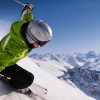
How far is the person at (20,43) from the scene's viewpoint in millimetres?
5535

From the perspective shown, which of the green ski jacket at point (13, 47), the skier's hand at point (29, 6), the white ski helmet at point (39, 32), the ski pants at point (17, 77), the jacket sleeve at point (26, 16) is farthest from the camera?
the skier's hand at point (29, 6)

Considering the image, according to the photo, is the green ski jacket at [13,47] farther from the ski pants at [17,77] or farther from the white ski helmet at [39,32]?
the ski pants at [17,77]

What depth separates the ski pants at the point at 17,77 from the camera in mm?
6473

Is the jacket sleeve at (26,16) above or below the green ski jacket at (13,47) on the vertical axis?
above

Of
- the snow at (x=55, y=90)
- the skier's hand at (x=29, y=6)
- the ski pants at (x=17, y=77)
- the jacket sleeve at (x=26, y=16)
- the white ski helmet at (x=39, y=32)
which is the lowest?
the ski pants at (x=17, y=77)

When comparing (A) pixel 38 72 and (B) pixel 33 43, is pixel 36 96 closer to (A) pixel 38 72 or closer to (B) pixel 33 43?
(B) pixel 33 43

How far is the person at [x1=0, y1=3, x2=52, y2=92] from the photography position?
554cm

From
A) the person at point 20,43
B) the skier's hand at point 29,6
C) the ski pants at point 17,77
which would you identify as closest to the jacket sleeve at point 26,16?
the skier's hand at point 29,6

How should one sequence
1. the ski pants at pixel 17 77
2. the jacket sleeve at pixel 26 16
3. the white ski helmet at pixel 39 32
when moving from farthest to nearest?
the jacket sleeve at pixel 26 16 → the ski pants at pixel 17 77 → the white ski helmet at pixel 39 32

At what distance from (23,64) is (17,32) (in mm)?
3443

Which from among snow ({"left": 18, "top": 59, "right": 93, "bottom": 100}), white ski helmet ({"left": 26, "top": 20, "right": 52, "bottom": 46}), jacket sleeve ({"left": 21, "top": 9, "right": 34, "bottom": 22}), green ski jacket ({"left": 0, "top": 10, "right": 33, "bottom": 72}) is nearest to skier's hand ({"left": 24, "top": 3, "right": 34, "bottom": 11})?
jacket sleeve ({"left": 21, "top": 9, "right": 34, "bottom": 22})

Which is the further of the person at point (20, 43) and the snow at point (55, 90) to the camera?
the snow at point (55, 90)

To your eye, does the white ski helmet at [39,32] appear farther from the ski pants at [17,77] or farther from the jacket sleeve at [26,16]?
the jacket sleeve at [26,16]

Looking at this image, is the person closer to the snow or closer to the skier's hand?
the snow
